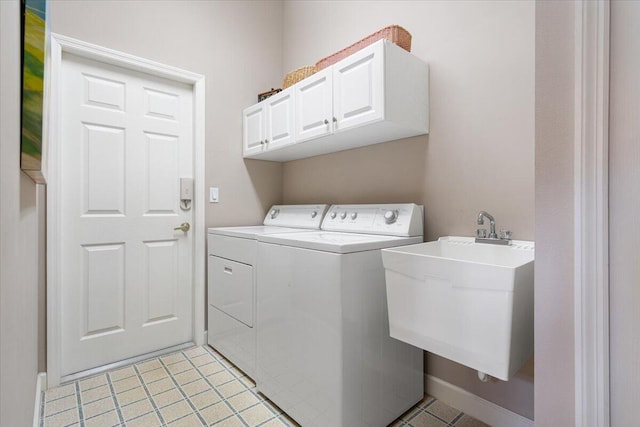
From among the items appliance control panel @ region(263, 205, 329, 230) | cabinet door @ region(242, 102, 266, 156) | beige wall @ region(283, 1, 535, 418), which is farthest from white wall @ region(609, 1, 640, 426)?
cabinet door @ region(242, 102, 266, 156)

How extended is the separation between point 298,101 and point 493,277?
1.58 m

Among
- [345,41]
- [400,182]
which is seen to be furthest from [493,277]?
[345,41]

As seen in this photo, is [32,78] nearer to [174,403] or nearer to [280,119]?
[280,119]

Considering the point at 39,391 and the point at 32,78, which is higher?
the point at 32,78

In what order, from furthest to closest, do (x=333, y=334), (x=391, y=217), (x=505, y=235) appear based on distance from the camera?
1. (x=391, y=217)
2. (x=505, y=235)
3. (x=333, y=334)

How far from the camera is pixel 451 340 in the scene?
1.11 metres

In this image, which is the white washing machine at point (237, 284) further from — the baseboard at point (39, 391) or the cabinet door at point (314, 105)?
the baseboard at point (39, 391)

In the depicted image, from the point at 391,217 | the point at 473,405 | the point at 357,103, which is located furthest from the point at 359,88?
the point at 473,405

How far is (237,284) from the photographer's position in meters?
1.99

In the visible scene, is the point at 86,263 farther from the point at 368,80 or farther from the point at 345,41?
the point at 345,41

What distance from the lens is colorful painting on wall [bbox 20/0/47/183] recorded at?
0.85 metres

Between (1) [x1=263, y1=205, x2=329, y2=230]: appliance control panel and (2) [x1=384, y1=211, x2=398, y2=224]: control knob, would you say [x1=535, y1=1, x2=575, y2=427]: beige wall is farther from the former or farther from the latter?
(1) [x1=263, y1=205, x2=329, y2=230]: appliance control panel

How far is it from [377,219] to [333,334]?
0.77 meters

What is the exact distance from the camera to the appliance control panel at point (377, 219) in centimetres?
171
